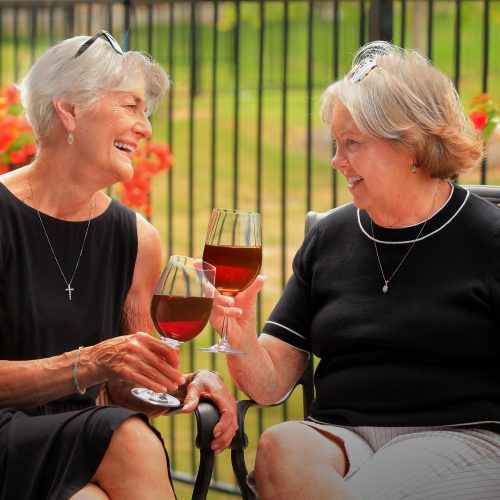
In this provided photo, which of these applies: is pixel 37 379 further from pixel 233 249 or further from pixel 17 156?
pixel 17 156

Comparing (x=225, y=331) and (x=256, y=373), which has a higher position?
(x=225, y=331)

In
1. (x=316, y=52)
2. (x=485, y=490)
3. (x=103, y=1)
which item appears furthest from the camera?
(x=316, y=52)

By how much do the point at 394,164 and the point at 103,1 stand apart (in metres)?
2.77

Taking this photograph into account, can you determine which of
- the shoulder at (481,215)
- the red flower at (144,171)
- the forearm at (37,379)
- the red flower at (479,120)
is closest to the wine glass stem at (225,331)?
the forearm at (37,379)

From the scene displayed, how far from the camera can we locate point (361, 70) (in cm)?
288

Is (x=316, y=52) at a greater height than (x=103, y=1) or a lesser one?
greater

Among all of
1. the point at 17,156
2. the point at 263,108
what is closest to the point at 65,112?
the point at 17,156

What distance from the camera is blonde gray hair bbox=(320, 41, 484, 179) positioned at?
2814mm

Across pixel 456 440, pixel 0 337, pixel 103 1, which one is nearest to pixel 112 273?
pixel 0 337

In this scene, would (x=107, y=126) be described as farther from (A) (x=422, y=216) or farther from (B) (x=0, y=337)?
(A) (x=422, y=216)

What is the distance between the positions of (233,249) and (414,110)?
2.26ft

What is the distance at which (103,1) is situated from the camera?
517 centimetres

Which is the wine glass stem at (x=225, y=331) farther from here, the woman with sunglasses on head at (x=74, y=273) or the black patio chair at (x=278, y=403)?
the black patio chair at (x=278, y=403)

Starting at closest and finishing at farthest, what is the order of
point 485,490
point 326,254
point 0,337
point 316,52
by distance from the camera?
point 485,490 < point 0,337 < point 326,254 < point 316,52
